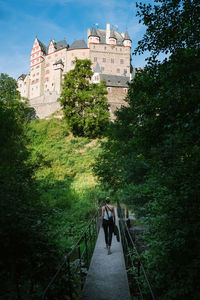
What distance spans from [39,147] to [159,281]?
30180 mm

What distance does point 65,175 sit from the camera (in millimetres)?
25281

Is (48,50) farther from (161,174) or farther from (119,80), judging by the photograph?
(161,174)

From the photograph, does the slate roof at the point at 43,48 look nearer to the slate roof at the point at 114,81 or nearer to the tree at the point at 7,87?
the slate roof at the point at 114,81

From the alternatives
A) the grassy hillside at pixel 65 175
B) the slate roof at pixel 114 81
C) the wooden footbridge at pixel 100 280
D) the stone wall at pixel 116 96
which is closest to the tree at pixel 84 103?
the grassy hillside at pixel 65 175

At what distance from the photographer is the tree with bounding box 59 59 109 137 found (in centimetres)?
3275

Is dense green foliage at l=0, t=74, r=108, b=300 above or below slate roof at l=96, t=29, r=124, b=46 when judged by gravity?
below

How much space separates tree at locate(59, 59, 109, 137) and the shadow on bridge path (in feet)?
85.8

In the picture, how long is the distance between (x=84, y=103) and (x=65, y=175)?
13674mm

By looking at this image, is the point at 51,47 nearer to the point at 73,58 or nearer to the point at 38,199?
the point at 73,58

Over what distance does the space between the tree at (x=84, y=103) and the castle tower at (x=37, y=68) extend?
107 feet

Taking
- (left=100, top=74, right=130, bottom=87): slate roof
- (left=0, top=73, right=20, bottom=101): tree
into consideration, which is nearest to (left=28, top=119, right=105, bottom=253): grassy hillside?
(left=0, top=73, right=20, bottom=101): tree

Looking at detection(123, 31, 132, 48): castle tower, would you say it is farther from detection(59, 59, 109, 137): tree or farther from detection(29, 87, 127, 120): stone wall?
detection(59, 59, 109, 137): tree

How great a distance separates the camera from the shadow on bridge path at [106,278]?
4688 millimetres

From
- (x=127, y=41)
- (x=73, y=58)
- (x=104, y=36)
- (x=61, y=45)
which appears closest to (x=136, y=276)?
(x=73, y=58)
